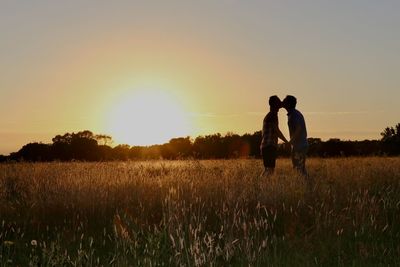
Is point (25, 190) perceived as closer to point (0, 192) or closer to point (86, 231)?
point (0, 192)

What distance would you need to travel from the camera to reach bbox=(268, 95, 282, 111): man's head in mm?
10969

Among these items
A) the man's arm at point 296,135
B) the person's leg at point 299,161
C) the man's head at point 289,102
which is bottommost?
the person's leg at point 299,161

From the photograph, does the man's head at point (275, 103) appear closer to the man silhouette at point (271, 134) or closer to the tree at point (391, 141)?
the man silhouette at point (271, 134)

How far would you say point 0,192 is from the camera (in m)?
9.19

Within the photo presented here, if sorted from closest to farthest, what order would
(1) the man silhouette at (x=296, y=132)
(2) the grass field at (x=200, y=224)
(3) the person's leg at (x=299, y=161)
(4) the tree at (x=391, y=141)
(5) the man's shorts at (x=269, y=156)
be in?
(2) the grass field at (x=200, y=224) < (3) the person's leg at (x=299, y=161) < (1) the man silhouette at (x=296, y=132) < (5) the man's shorts at (x=269, y=156) < (4) the tree at (x=391, y=141)

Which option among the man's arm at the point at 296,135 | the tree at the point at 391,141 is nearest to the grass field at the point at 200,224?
the man's arm at the point at 296,135

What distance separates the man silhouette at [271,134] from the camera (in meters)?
11.0

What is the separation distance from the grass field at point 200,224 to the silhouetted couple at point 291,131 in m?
1.06

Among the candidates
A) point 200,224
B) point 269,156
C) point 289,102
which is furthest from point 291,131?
point 200,224

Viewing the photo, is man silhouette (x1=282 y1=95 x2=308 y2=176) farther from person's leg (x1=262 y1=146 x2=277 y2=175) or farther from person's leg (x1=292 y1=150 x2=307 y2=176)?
person's leg (x1=262 y1=146 x2=277 y2=175)

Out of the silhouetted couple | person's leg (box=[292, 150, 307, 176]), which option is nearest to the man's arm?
the silhouetted couple

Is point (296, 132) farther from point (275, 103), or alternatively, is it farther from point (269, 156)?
point (269, 156)

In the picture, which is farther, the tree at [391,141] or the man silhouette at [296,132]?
the tree at [391,141]

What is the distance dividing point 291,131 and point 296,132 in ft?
0.48
